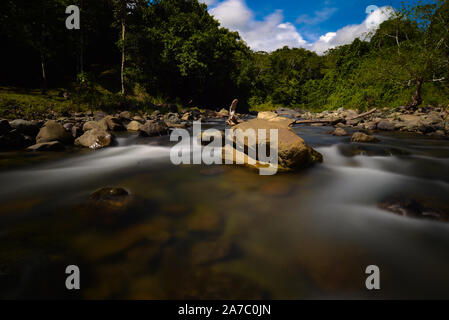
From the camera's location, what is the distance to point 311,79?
3909 centimetres

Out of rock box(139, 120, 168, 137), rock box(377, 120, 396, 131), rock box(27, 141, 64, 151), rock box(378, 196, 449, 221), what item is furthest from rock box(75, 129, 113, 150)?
rock box(377, 120, 396, 131)

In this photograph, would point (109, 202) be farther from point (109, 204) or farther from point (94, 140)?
point (94, 140)

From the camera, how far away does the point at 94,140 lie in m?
6.39

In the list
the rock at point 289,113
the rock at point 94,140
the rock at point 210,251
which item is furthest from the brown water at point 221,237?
the rock at point 289,113

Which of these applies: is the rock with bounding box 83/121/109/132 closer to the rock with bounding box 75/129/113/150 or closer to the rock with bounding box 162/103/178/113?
the rock with bounding box 75/129/113/150

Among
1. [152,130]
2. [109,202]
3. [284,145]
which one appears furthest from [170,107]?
[109,202]

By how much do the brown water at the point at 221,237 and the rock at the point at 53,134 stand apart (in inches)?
95.7

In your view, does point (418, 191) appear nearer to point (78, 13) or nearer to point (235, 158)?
point (235, 158)

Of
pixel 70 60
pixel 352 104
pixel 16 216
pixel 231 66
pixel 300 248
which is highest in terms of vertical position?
pixel 231 66

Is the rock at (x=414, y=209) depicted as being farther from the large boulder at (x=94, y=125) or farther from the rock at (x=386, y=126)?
the rock at (x=386, y=126)

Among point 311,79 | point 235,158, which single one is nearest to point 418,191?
point 235,158

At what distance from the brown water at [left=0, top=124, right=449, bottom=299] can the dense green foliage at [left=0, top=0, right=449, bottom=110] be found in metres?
14.0

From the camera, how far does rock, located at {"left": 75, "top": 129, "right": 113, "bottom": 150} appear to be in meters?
6.24

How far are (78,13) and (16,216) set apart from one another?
22.8 meters
